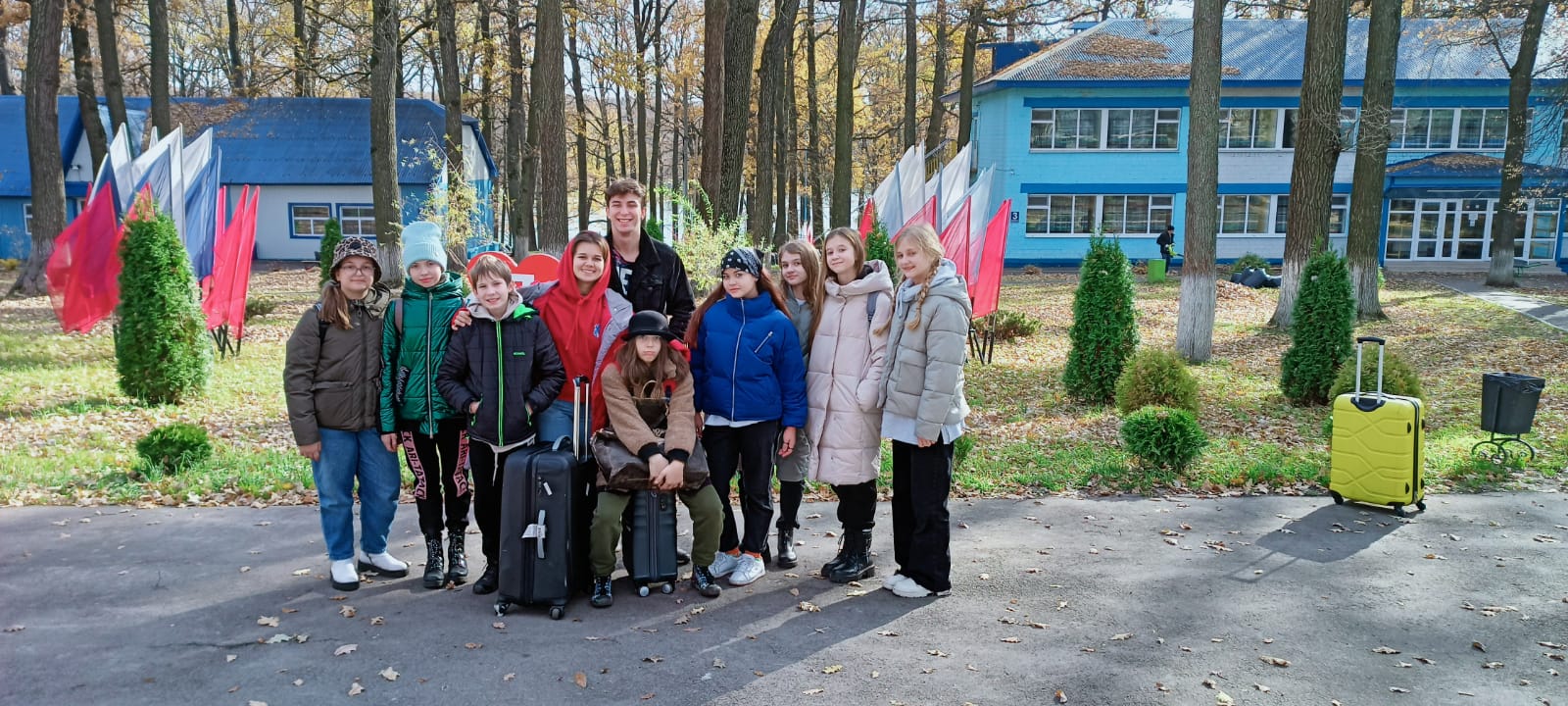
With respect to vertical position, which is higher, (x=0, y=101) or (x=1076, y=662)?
(x=0, y=101)

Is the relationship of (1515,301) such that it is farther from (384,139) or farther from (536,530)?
(536,530)

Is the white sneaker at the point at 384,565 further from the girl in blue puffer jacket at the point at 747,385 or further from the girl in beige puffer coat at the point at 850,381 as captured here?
the girl in beige puffer coat at the point at 850,381

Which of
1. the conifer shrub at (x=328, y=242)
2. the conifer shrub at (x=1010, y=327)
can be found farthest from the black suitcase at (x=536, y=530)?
the conifer shrub at (x=328, y=242)

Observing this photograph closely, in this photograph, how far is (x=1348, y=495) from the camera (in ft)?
21.9

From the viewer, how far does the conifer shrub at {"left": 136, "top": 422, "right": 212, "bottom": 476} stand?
732cm

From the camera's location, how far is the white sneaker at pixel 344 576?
508cm

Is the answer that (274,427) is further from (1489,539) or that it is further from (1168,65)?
(1168,65)

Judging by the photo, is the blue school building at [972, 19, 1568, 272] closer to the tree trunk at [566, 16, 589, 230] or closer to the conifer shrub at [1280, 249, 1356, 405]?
the tree trunk at [566, 16, 589, 230]

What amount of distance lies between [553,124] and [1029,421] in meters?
8.17

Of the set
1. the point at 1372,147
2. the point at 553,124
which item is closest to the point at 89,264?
the point at 553,124

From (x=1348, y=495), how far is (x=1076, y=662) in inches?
138

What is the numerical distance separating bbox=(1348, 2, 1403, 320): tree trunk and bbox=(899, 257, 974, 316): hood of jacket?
13.4 m

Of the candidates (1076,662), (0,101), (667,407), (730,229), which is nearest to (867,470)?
(667,407)

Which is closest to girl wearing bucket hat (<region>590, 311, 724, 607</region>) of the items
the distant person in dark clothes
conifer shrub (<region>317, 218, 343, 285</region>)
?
conifer shrub (<region>317, 218, 343, 285</region>)
